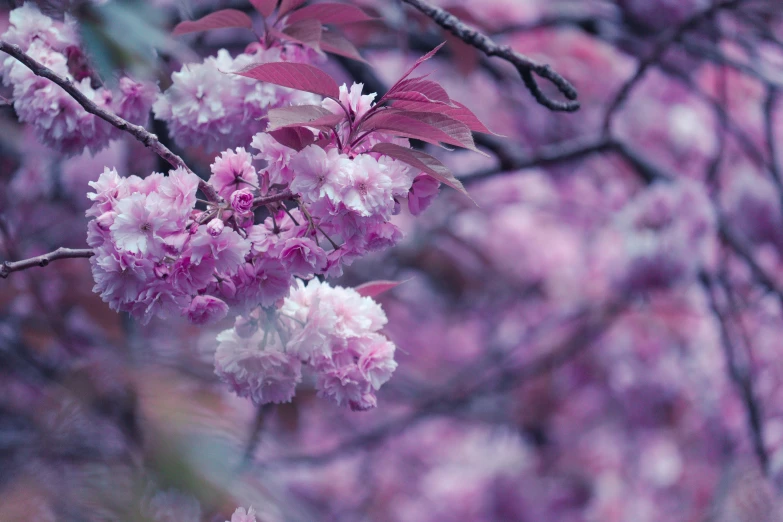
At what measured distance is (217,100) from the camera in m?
0.73

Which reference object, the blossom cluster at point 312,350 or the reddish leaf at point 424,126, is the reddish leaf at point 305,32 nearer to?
the reddish leaf at point 424,126

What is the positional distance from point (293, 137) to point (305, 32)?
0.71 feet

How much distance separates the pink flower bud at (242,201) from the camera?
22.3 inches

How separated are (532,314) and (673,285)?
2082 mm

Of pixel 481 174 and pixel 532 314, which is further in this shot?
pixel 532 314

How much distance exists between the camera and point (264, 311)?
0.69 meters

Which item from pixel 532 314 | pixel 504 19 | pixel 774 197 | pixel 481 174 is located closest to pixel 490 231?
pixel 532 314

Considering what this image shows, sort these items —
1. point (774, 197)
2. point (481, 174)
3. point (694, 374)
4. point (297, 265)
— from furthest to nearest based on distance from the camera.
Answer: point (694, 374), point (774, 197), point (481, 174), point (297, 265)

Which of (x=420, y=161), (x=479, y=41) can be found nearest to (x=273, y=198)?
(x=420, y=161)

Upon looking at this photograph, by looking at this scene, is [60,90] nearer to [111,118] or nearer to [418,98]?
[111,118]

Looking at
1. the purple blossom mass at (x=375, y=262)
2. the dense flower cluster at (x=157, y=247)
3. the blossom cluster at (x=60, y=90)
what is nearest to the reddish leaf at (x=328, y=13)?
the purple blossom mass at (x=375, y=262)

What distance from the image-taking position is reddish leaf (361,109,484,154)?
59 centimetres

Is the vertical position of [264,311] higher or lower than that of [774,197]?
higher

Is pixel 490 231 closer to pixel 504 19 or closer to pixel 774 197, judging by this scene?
pixel 504 19
